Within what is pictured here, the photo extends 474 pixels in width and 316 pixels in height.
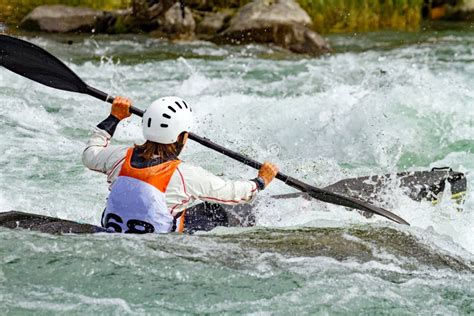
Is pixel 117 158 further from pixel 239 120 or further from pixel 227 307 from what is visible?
pixel 239 120

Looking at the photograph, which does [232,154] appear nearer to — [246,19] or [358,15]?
[246,19]

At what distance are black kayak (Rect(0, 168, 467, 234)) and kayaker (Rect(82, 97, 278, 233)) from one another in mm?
259

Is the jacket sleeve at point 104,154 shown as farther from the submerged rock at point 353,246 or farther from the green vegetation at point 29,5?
the green vegetation at point 29,5

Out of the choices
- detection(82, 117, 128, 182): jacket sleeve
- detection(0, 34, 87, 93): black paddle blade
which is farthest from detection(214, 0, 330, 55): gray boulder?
detection(82, 117, 128, 182): jacket sleeve

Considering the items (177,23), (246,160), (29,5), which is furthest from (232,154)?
(29,5)

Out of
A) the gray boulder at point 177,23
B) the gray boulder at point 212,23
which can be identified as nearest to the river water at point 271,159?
the gray boulder at point 177,23

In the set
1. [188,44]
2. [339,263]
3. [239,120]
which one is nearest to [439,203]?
[339,263]

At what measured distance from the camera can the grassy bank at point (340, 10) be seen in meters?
16.9

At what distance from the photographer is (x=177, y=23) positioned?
51.8 feet

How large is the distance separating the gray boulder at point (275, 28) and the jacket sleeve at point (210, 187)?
9267mm

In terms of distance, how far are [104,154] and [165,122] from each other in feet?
1.75

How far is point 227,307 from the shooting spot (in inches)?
186

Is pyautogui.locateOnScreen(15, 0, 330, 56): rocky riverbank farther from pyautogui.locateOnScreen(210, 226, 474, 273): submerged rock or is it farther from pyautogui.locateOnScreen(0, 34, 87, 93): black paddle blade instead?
pyautogui.locateOnScreen(210, 226, 474, 273): submerged rock

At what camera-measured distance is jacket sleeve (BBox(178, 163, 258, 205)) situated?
532 centimetres
